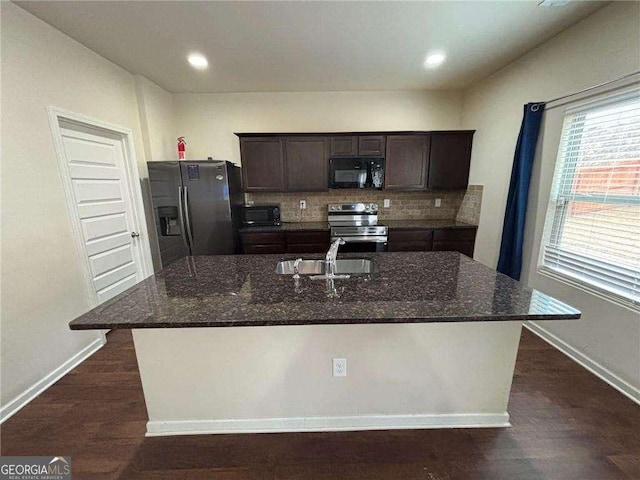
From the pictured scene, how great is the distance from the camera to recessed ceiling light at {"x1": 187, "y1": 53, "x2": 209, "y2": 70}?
2557 mm

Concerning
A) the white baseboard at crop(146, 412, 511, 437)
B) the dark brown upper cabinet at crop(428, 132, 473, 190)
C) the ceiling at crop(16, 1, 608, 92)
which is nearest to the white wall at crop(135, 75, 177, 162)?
the ceiling at crop(16, 1, 608, 92)

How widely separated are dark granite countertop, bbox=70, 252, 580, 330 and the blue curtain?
117 cm

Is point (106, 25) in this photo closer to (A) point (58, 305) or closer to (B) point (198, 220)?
(B) point (198, 220)

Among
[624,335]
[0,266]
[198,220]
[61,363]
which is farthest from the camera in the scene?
[198,220]

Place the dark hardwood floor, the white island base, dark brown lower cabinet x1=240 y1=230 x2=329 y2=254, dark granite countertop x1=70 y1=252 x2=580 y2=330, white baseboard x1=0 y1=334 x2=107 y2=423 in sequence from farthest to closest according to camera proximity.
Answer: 1. dark brown lower cabinet x1=240 y1=230 x2=329 y2=254
2. white baseboard x1=0 y1=334 x2=107 y2=423
3. the white island base
4. the dark hardwood floor
5. dark granite countertop x1=70 y1=252 x2=580 y2=330

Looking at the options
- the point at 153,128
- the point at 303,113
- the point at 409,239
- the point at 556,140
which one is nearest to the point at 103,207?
the point at 153,128

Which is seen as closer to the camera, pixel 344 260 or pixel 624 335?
pixel 624 335

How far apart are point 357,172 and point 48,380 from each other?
3595mm

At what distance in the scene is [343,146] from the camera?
3525 mm

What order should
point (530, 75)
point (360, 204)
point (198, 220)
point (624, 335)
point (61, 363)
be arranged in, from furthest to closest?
point (360, 204)
point (198, 220)
point (530, 75)
point (61, 363)
point (624, 335)

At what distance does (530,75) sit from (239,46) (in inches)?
109

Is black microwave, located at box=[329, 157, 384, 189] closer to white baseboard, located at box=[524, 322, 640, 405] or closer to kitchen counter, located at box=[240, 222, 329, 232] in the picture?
kitchen counter, located at box=[240, 222, 329, 232]

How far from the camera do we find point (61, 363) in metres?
2.05

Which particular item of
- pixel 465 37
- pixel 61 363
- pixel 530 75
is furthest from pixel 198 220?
pixel 530 75
